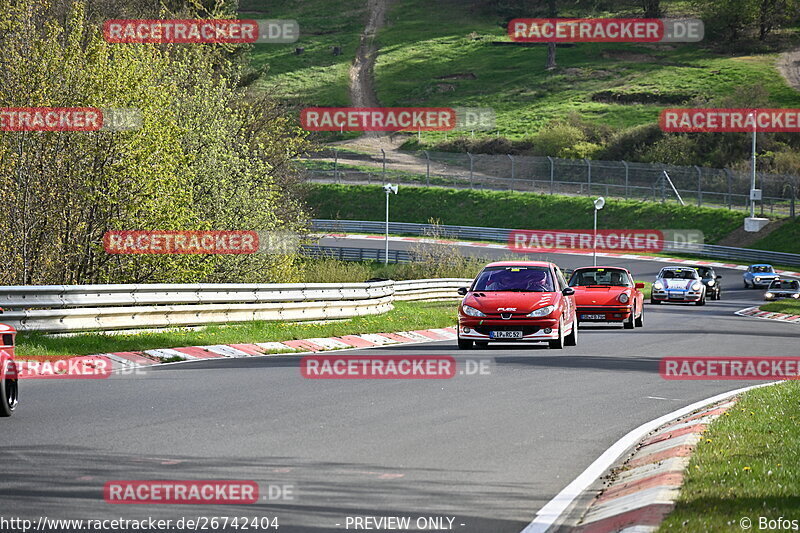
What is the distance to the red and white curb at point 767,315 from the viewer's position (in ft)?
118

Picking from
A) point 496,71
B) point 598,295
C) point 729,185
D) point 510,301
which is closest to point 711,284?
point 598,295

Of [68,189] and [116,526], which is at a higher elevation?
[68,189]

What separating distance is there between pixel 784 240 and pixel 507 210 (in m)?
19.2

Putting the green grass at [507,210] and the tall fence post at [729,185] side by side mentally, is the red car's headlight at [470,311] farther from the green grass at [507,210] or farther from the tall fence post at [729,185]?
the tall fence post at [729,185]

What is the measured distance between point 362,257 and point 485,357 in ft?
137

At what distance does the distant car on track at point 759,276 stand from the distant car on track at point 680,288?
445 inches

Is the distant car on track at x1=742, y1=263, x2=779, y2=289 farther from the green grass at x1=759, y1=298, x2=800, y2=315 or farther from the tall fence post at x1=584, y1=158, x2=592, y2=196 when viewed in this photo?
the tall fence post at x1=584, y1=158, x2=592, y2=196

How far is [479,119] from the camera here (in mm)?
104625

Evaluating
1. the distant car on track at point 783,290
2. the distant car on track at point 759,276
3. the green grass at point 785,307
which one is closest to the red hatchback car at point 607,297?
the green grass at point 785,307

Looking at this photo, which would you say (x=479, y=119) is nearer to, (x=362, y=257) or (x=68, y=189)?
(x=362, y=257)

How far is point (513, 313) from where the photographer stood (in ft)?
65.2

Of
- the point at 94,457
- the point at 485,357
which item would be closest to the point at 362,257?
the point at 485,357

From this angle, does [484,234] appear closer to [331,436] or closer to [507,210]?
[507,210]

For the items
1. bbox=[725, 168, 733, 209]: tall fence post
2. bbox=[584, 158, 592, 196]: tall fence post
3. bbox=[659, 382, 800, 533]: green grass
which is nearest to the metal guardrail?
bbox=[725, 168, 733, 209]: tall fence post
